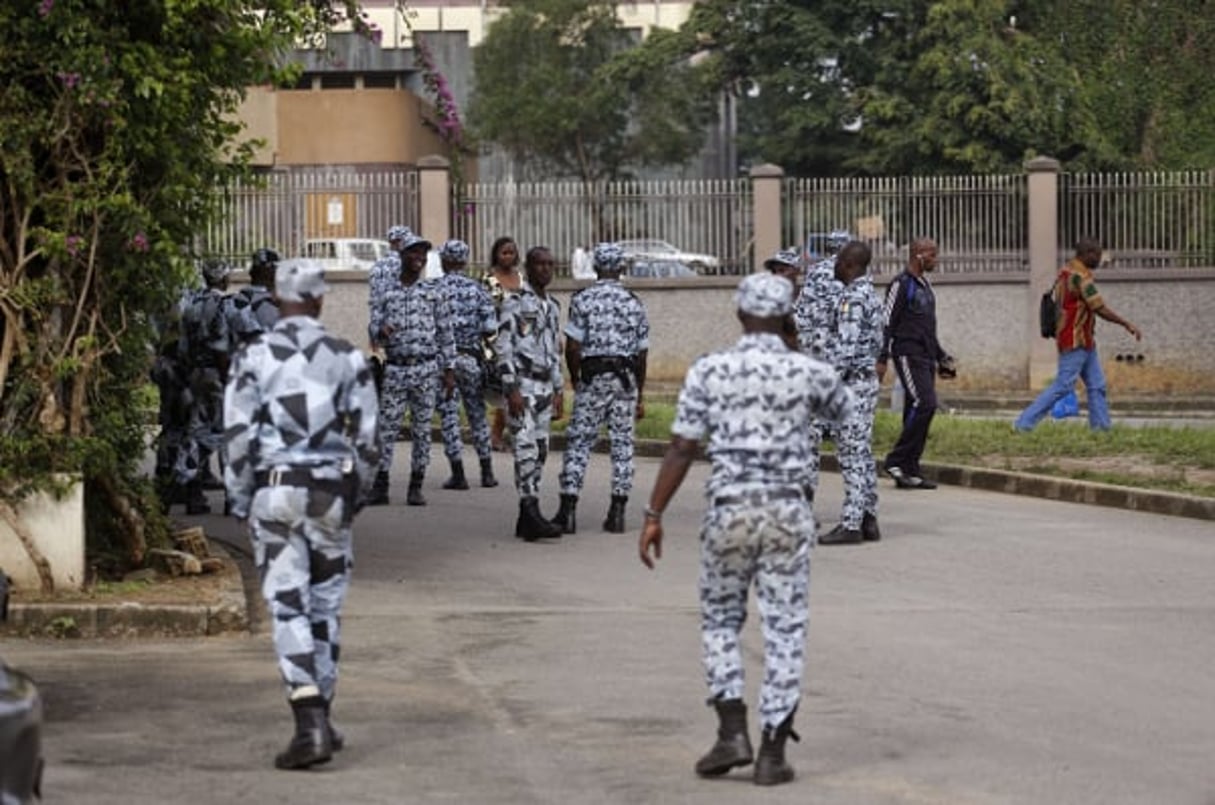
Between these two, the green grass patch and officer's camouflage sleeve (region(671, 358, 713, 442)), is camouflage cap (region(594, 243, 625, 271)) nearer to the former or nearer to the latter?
the green grass patch

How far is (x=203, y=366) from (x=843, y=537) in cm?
427

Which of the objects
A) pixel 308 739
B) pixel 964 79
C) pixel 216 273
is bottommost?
pixel 308 739

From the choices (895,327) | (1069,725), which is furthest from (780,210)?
(1069,725)

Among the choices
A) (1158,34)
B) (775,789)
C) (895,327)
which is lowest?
(775,789)

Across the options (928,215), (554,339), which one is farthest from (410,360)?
(928,215)

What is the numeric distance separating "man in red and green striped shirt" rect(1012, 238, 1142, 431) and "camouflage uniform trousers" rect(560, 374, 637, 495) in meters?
7.10

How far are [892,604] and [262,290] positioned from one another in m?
5.38

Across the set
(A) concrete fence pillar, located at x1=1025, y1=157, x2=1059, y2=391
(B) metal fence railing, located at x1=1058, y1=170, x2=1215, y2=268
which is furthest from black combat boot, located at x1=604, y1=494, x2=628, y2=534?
(B) metal fence railing, located at x1=1058, y1=170, x2=1215, y2=268

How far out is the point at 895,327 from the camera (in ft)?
61.2

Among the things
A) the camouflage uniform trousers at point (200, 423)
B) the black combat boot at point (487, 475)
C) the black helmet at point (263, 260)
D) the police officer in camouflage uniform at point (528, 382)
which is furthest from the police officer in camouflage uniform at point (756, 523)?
the black combat boot at point (487, 475)

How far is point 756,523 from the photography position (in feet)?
29.3

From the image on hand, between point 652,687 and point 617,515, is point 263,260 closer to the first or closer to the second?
point 617,515

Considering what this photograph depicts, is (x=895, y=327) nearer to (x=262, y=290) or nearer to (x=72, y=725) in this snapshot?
(x=262, y=290)

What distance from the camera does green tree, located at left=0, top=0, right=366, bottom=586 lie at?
12406 mm
